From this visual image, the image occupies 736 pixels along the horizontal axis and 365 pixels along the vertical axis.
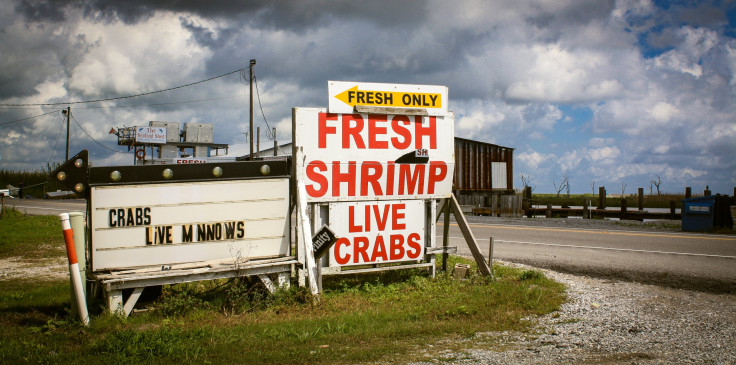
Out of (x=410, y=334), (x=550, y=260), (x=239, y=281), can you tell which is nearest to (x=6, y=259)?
(x=239, y=281)

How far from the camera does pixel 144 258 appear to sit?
22.7 ft

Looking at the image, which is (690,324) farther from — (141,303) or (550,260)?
(141,303)

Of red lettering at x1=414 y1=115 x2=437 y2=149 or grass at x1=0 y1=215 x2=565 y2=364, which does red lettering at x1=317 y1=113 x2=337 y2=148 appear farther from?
grass at x1=0 y1=215 x2=565 y2=364

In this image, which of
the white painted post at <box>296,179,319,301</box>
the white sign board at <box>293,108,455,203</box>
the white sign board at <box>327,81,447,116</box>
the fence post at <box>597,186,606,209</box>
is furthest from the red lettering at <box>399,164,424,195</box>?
the fence post at <box>597,186,606,209</box>

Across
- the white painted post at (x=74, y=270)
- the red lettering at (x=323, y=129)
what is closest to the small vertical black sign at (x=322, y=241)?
the red lettering at (x=323, y=129)

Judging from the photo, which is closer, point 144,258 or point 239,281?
point 144,258

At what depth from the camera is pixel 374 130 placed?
8508mm

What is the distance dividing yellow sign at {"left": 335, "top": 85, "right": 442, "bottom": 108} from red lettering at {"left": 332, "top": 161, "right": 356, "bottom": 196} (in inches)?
38.3

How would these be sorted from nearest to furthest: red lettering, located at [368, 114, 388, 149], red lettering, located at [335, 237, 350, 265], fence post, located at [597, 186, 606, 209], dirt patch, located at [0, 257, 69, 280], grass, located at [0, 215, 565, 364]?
1. grass, located at [0, 215, 565, 364]
2. red lettering, located at [335, 237, 350, 265]
3. red lettering, located at [368, 114, 388, 149]
4. dirt patch, located at [0, 257, 69, 280]
5. fence post, located at [597, 186, 606, 209]

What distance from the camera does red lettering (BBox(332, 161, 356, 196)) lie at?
8.20 metres

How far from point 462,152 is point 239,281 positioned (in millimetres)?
30968

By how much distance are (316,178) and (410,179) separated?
160cm

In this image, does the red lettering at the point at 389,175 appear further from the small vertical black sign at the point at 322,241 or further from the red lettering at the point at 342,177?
the small vertical black sign at the point at 322,241

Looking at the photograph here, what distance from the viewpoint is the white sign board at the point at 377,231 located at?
27.2ft
